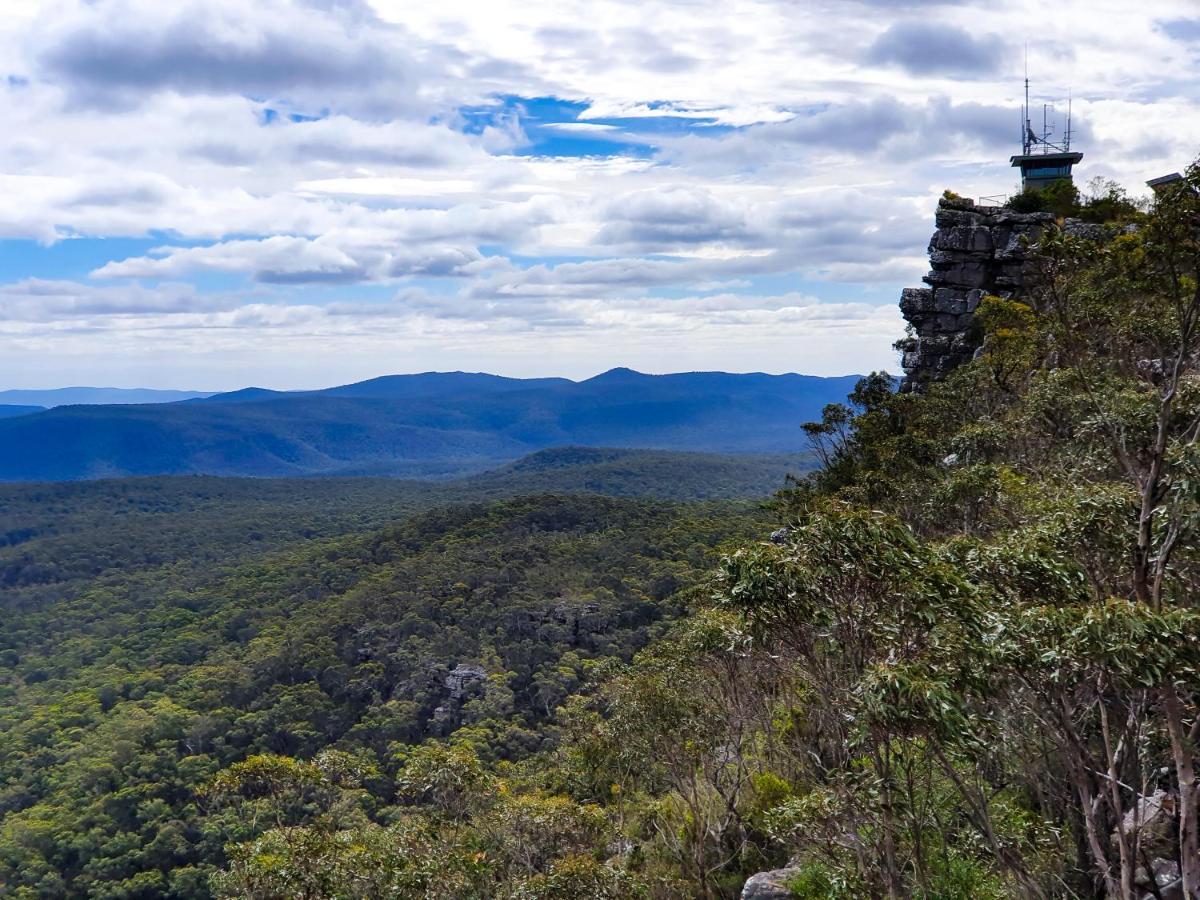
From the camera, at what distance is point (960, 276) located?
145ft

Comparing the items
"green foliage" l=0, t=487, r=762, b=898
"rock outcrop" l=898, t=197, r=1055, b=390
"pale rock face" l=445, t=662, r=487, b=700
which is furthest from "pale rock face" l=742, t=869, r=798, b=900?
"pale rock face" l=445, t=662, r=487, b=700

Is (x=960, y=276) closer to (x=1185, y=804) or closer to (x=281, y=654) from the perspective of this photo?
(x=1185, y=804)

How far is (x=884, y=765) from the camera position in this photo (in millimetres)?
8406

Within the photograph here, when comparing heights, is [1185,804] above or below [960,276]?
below

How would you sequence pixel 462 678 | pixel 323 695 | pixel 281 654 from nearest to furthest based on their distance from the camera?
pixel 462 678
pixel 323 695
pixel 281 654

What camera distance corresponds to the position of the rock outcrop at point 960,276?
4316 centimetres

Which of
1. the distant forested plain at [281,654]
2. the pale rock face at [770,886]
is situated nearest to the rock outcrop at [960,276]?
the distant forested plain at [281,654]

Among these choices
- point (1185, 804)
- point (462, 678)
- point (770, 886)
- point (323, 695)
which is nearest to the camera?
point (1185, 804)

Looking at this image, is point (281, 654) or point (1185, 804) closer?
point (1185, 804)

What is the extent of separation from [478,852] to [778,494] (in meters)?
26.5

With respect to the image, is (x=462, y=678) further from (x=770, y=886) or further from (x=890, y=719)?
(x=890, y=719)

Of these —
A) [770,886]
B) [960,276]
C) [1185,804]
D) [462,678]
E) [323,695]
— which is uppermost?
[960,276]

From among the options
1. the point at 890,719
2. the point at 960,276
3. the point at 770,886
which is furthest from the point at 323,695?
the point at 890,719

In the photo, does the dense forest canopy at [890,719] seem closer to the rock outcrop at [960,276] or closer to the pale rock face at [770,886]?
the pale rock face at [770,886]
